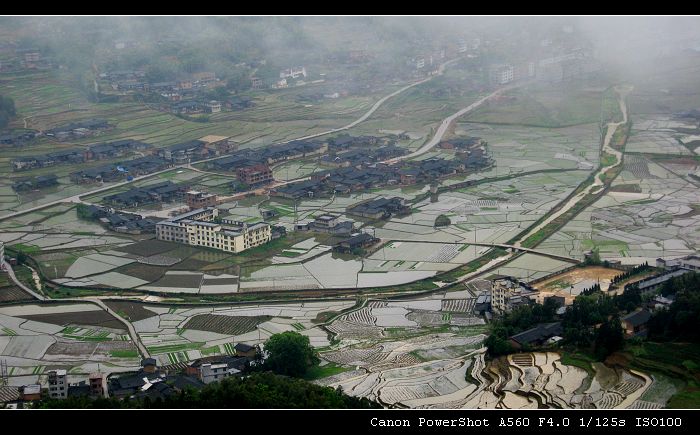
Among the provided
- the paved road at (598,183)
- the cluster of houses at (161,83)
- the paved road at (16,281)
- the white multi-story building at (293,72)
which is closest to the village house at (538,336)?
the paved road at (598,183)

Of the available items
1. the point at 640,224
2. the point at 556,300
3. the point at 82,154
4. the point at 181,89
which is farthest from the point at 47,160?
the point at 556,300

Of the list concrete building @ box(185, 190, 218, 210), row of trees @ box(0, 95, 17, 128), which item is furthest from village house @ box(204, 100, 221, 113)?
concrete building @ box(185, 190, 218, 210)

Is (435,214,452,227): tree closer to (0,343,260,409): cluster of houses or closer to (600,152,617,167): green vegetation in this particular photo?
(600,152,617,167): green vegetation

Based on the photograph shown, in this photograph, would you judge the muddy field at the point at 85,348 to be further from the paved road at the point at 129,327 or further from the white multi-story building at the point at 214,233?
the white multi-story building at the point at 214,233

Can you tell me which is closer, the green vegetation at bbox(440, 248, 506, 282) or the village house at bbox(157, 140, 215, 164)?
the green vegetation at bbox(440, 248, 506, 282)

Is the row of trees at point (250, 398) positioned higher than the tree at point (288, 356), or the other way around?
the row of trees at point (250, 398)

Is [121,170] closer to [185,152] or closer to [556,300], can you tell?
[185,152]
